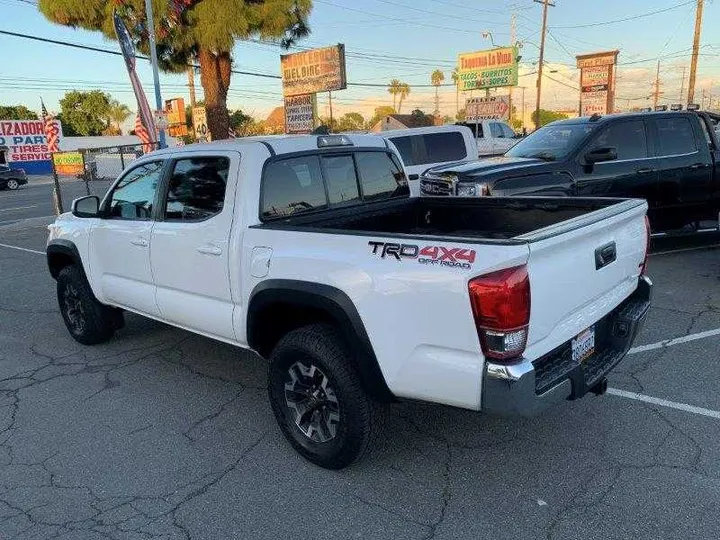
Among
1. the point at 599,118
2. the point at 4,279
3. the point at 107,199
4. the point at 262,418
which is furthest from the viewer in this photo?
the point at 4,279

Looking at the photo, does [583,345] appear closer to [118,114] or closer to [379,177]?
[379,177]

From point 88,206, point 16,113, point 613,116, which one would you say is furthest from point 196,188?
point 16,113

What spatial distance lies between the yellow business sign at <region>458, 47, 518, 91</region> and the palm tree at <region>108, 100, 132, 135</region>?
5361cm

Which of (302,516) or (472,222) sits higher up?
(472,222)

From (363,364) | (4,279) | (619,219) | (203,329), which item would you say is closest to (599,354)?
(619,219)

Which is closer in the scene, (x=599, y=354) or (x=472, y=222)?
(x=599, y=354)

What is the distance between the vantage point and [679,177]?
26.7 ft

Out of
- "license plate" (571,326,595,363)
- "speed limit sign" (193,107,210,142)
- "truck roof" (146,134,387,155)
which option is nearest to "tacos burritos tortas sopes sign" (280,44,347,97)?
"speed limit sign" (193,107,210,142)

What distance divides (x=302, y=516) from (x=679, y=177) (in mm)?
7495

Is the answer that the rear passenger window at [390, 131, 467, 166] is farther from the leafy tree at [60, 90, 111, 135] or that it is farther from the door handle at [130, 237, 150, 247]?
the leafy tree at [60, 90, 111, 135]

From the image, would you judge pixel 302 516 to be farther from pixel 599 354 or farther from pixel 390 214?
Answer: pixel 390 214

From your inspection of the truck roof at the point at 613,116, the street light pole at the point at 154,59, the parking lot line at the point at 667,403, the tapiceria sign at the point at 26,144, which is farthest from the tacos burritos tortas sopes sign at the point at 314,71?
the tapiceria sign at the point at 26,144

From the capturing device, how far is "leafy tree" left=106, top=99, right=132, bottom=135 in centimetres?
7838

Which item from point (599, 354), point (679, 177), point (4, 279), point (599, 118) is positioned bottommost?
point (4, 279)
